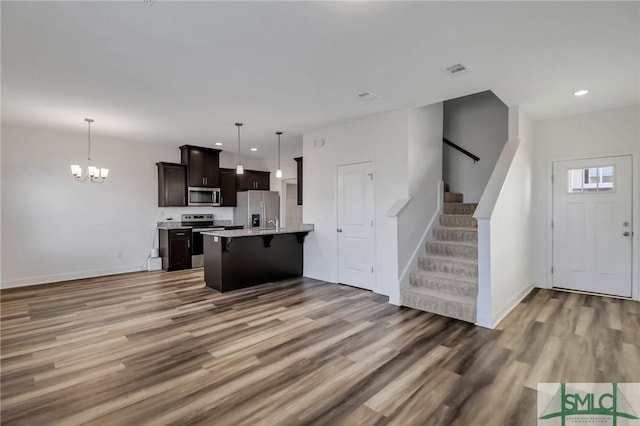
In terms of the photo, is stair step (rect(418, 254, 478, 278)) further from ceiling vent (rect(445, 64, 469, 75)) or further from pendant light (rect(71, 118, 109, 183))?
pendant light (rect(71, 118, 109, 183))

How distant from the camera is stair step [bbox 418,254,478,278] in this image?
4.14 m

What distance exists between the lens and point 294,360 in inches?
108

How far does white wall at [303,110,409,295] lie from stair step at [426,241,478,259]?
A: 73 centimetres

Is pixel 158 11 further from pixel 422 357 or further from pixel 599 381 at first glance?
pixel 599 381

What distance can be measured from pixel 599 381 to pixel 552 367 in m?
0.29

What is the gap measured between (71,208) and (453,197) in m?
7.22

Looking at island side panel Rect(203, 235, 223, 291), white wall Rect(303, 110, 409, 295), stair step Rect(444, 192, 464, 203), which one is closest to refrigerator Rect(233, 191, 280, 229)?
white wall Rect(303, 110, 409, 295)

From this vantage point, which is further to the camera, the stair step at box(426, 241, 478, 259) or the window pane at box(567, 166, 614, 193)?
the window pane at box(567, 166, 614, 193)

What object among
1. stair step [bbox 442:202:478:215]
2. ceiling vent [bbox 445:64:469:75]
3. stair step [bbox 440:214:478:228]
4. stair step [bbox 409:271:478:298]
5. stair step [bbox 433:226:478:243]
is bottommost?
stair step [bbox 409:271:478:298]

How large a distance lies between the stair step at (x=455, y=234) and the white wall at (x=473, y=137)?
1337 millimetres

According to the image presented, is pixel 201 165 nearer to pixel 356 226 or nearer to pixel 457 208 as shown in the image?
pixel 356 226

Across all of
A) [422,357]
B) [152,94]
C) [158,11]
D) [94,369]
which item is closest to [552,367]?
[422,357]

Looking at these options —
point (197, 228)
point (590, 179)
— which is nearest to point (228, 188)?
point (197, 228)

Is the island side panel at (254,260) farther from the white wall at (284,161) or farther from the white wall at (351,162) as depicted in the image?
the white wall at (284,161)
